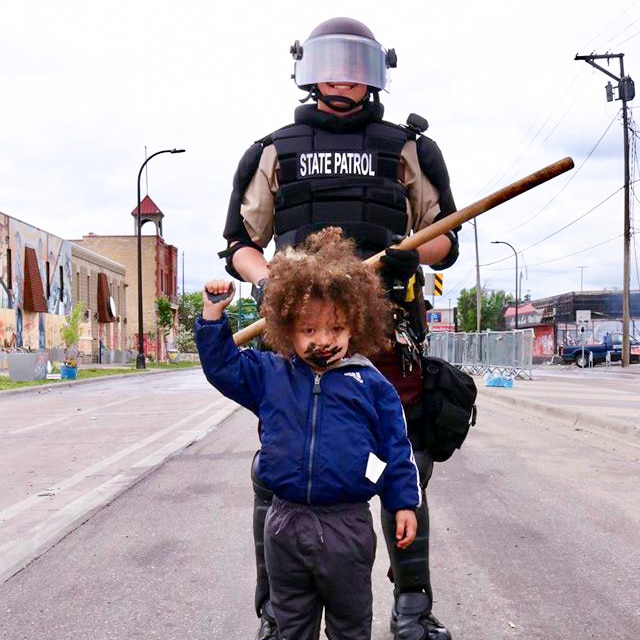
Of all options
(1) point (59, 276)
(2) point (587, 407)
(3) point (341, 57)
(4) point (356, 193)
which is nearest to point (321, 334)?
(4) point (356, 193)

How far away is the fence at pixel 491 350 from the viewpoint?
76.7 ft

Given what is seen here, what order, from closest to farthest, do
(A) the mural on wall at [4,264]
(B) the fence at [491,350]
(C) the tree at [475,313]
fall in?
(B) the fence at [491,350] → (A) the mural on wall at [4,264] → (C) the tree at [475,313]

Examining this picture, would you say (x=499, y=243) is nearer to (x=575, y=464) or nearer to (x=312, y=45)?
(x=575, y=464)

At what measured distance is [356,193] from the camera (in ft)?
9.63

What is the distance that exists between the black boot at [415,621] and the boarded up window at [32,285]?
123ft

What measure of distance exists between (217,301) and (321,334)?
1.09 feet

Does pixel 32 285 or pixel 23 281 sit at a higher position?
pixel 23 281

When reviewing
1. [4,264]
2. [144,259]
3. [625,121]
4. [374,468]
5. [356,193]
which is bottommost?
[374,468]

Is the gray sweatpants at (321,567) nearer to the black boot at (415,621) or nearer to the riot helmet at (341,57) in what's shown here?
the black boot at (415,621)

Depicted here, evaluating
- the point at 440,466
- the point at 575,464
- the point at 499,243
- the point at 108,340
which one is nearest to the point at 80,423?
the point at 440,466

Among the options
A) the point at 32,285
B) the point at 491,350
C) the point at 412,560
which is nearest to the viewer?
the point at 412,560

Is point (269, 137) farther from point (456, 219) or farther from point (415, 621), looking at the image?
point (415, 621)

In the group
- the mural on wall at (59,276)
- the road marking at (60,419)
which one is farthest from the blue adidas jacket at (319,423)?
the mural on wall at (59,276)

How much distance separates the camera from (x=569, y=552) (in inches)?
167
